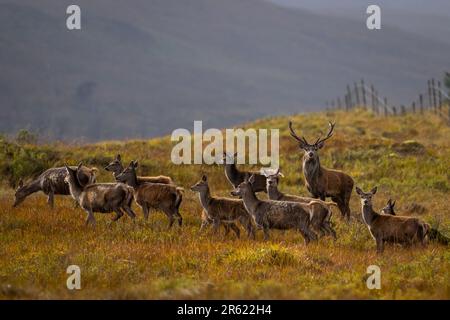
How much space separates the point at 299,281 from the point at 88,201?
659cm

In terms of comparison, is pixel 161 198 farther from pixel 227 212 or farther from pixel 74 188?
pixel 74 188

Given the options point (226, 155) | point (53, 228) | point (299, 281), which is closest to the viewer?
point (299, 281)

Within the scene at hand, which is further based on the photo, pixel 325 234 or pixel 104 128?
pixel 104 128

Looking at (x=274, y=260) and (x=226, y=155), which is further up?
(x=226, y=155)

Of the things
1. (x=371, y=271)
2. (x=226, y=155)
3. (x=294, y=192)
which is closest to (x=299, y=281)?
(x=371, y=271)

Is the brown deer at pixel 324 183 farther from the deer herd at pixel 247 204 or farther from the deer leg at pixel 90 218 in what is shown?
the deer leg at pixel 90 218

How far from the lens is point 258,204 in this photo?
17.5 m

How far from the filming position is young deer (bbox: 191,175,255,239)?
18039 millimetres

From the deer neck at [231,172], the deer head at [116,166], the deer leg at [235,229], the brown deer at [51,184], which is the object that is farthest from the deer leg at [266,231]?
the deer neck at [231,172]

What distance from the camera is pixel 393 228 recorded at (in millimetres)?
15922

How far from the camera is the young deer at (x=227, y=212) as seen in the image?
59.2ft

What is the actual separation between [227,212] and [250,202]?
2.39ft

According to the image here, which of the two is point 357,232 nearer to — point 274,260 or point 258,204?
point 258,204

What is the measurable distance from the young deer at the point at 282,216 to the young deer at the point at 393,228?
1209mm
